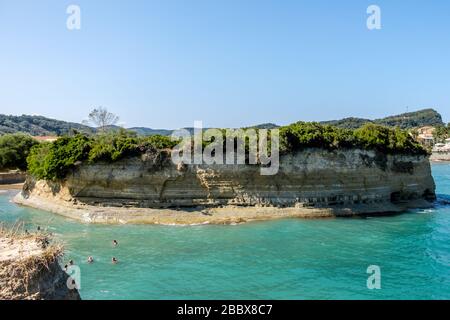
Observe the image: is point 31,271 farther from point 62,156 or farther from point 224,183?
point 62,156

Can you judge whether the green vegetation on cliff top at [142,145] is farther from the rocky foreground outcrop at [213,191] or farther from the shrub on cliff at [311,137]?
the rocky foreground outcrop at [213,191]

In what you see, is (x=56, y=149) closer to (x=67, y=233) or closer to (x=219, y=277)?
(x=67, y=233)

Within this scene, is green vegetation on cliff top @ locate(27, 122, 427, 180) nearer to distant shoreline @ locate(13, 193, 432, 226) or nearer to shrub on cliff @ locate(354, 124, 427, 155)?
shrub on cliff @ locate(354, 124, 427, 155)

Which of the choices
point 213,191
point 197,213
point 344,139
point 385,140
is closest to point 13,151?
point 213,191

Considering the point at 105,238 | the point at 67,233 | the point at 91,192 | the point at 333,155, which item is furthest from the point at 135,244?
the point at 333,155

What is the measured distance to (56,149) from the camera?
135ft

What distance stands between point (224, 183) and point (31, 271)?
28791 mm

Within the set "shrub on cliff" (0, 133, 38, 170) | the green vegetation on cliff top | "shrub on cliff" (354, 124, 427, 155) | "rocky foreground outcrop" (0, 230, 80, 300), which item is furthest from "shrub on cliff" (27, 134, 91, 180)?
"rocky foreground outcrop" (0, 230, 80, 300)

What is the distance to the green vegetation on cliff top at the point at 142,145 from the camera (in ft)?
126

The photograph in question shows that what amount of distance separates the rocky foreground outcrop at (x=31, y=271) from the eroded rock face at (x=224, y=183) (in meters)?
26.2

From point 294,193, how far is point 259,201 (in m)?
3.59

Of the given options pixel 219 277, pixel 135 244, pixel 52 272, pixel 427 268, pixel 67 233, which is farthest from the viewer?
pixel 67 233

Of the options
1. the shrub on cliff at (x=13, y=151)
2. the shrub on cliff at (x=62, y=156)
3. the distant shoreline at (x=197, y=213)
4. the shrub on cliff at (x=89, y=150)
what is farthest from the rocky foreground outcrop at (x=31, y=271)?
the shrub on cliff at (x=13, y=151)

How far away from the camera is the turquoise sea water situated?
65.1 ft
